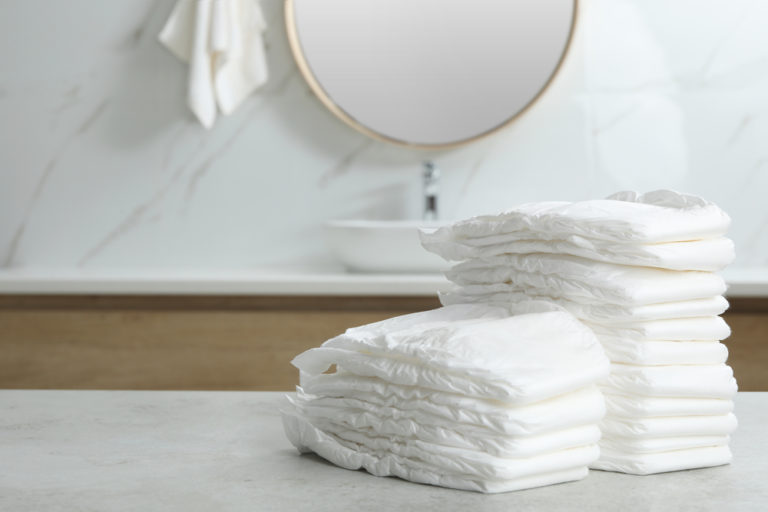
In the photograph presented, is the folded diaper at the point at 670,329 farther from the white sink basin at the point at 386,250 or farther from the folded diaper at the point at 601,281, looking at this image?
the white sink basin at the point at 386,250

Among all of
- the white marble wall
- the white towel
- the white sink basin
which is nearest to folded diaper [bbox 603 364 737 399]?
the white sink basin

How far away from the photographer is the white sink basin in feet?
7.51

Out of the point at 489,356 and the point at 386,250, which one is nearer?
the point at 489,356

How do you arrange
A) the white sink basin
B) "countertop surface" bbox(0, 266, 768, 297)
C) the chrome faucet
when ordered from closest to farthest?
"countertop surface" bbox(0, 266, 768, 297), the white sink basin, the chrome faucet

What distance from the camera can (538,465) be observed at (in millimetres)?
752

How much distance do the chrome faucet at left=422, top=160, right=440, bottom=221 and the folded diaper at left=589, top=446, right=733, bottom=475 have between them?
180 centimetres

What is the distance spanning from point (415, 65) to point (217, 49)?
0.60 metres

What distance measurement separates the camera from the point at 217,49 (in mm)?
2580

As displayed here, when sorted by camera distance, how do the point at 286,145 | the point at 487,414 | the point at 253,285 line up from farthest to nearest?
the point at 286,145 < the point at 253,285 < the point at 487,414

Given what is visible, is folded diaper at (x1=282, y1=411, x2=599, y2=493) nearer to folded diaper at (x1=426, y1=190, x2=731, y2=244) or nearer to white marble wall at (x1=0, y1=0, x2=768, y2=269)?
folded diaper at (x1=426, y1=190, x2=731, y2=244)

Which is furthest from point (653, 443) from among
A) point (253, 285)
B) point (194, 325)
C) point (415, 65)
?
point (415, 65)

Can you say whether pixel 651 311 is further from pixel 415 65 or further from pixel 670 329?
pixel 415 65

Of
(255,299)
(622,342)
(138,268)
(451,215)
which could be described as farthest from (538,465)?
(138,268)

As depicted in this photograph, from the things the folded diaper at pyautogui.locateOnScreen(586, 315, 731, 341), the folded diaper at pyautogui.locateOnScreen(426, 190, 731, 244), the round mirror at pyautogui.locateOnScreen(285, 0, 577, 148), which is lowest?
the folded diaper at pyautogui.locateOnScreen(586, 315, 731, 341)
